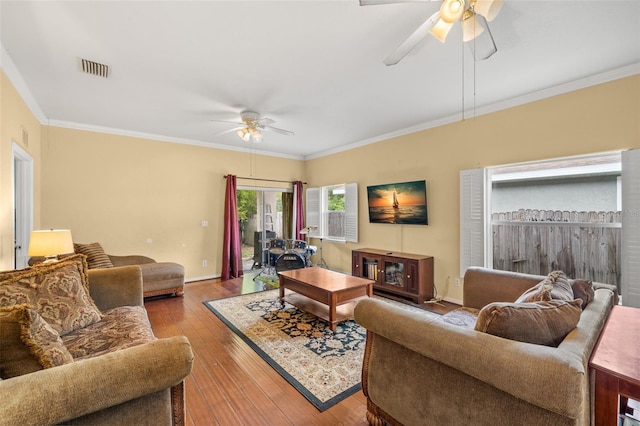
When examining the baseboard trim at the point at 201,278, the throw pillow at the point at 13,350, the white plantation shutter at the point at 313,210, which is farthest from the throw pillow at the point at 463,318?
the baseboard trim at the point at 201,278

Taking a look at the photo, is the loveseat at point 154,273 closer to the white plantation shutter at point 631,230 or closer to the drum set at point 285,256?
the drum set at point 285,256

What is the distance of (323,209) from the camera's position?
6551 millimetres

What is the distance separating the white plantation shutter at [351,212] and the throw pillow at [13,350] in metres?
4.88

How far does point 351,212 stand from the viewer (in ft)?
18.8

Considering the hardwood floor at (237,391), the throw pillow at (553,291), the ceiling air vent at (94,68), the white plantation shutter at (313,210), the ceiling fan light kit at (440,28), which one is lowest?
the hardwood floor at (237,391)

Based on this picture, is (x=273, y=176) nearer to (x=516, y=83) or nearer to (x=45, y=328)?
(x=516, y=83)

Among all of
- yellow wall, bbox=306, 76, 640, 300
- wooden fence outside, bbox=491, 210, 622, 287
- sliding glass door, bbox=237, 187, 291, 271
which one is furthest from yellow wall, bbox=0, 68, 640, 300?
wooden fence outside, bbox=491, 210, 622, 287

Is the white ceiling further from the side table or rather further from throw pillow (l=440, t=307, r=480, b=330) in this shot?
throw pillow (l=440, t=307, r=480, b=330)

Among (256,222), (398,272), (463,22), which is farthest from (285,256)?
(463,22)

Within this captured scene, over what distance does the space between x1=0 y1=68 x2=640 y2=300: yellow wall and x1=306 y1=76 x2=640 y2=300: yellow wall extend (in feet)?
0.04

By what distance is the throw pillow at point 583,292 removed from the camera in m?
1.74

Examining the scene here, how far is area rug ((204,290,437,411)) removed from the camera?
7.00ft

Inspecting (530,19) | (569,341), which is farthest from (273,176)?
(569,341)

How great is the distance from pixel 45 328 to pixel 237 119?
341 cm
